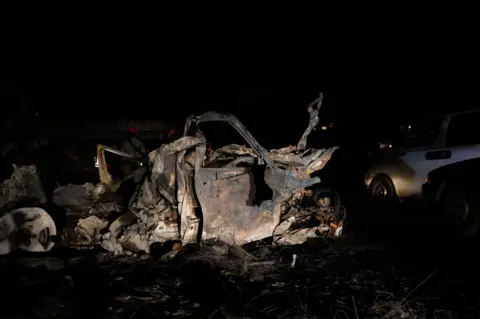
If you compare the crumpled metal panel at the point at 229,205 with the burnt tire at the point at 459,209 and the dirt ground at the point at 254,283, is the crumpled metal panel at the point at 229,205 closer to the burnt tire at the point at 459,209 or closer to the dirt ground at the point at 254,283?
the dirt ground at the point at 254,283

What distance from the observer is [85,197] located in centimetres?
544

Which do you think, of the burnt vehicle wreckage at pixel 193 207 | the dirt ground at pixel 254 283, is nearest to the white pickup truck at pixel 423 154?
the dirt ground at pixel 254 283

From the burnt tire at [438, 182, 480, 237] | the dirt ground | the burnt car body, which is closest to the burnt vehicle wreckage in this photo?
the burnt car body

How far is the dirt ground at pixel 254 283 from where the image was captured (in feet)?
10.3

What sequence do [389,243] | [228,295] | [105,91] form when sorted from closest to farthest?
[228,295] → [389,243] → [105,91]

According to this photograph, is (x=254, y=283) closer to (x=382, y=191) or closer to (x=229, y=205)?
(x=229, y=205)

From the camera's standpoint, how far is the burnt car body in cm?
466

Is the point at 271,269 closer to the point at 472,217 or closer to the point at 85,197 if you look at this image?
the point at 85,197

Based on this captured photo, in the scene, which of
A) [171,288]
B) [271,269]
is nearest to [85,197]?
[171,288]

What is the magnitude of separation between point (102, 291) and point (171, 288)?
2.17 ft

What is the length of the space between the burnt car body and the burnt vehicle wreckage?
13 millimetres

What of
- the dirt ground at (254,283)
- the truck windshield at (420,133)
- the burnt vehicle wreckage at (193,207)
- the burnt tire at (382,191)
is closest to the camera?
the dirt ground at (254,283)

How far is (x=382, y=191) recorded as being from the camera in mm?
7926

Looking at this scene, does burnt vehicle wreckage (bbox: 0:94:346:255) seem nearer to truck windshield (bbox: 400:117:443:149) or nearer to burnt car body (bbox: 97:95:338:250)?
burnt car body (bbox: 97:95:338:250)
